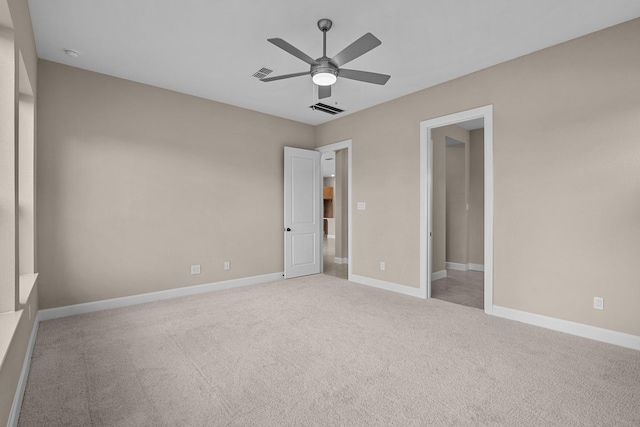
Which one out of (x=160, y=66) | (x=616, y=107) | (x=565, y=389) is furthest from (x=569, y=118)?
(x=160, y=66)

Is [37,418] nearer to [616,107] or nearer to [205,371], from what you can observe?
[205,371]

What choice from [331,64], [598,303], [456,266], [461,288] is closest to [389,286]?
[461,288]

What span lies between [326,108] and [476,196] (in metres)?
3.79

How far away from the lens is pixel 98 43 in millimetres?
3105

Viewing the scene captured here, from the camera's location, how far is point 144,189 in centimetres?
409

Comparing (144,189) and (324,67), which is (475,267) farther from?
(144,189)

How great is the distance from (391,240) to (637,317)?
2.68 m

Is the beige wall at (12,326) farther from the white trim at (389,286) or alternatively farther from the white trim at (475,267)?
the white trim at (475,267)

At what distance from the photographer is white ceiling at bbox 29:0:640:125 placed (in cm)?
254

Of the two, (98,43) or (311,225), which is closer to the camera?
(98,43)

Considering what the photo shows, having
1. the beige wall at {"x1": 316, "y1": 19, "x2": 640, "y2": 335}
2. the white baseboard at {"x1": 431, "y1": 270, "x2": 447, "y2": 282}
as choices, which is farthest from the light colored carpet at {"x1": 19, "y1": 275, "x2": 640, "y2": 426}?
the white baseboard at {"x1": 431, "y1": 270, "x2": 447, "y2": 282}

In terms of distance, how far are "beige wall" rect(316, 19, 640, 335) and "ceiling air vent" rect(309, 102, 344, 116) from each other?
61.9 inches

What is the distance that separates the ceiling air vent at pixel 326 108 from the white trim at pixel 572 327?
3591 mm

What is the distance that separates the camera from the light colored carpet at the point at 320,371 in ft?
6.11
